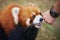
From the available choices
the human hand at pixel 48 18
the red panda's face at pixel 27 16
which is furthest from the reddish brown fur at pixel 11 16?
the human hand at pixel 48 18

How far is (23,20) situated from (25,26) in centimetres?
6

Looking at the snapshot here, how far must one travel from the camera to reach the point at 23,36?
1962 mm

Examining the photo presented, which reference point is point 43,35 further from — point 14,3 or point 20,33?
point 14,3

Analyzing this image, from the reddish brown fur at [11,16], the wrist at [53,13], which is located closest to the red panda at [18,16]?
the reddish brown fur at [11,16]

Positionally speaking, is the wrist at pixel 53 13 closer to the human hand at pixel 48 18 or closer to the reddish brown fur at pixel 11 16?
the human hand at pixel 48 18

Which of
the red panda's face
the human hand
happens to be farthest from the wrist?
the red panda's face

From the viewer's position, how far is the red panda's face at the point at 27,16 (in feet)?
6.25

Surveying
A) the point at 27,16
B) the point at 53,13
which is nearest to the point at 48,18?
the point at 53,13

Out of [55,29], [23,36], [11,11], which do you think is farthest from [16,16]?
[55,29]

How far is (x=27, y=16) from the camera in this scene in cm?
191

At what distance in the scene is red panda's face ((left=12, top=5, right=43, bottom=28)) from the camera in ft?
6.25

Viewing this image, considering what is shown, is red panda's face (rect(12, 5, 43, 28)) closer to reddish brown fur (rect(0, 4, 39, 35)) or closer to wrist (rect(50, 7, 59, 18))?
reddish brown fur (rect(0, 4, 39, 35))

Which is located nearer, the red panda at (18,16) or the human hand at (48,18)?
the red panda at (18,16)

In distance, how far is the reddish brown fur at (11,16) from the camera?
192 cm
